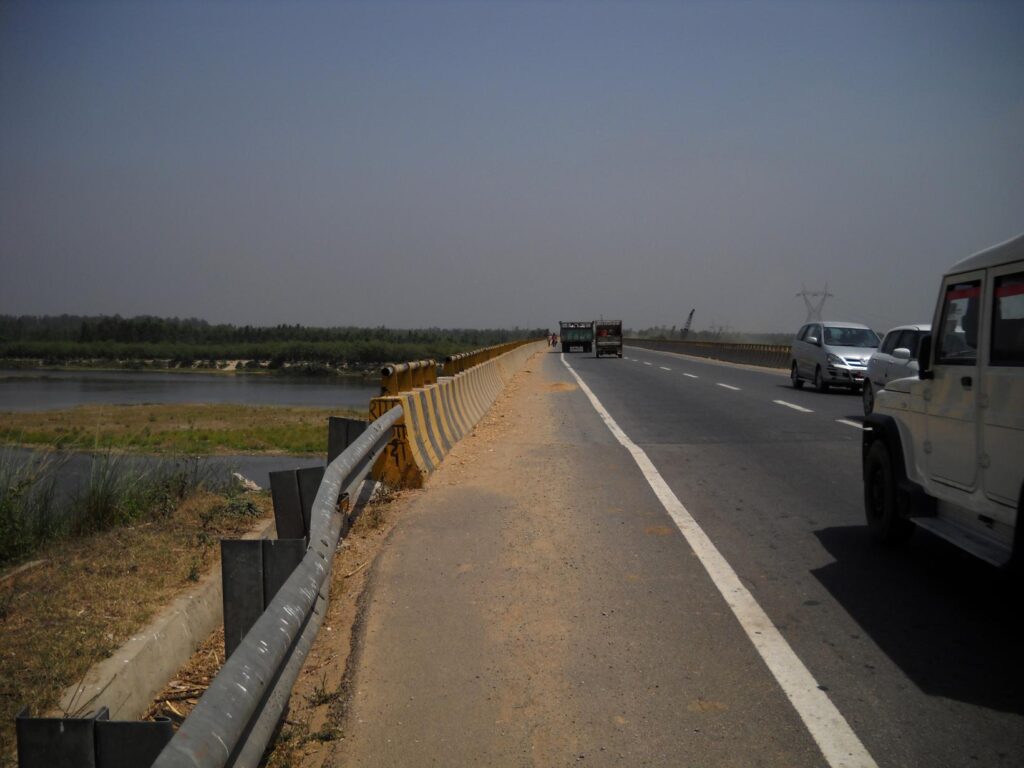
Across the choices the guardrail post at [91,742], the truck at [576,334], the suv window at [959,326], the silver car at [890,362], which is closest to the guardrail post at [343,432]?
the suv window at [959,326]

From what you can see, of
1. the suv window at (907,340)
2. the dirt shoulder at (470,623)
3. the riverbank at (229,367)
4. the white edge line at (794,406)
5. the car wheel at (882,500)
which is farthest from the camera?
the riverbank at (229,367)

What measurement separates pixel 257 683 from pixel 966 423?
187 inches

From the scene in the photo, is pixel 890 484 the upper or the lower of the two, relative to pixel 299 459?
upper

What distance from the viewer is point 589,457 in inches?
464

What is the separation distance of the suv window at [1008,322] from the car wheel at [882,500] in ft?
5.63

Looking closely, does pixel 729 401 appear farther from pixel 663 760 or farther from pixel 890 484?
pixel 663 760

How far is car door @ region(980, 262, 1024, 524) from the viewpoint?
4.92 meters

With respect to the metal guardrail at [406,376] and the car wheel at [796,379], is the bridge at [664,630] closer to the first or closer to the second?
the metal guardrail at [406,376]

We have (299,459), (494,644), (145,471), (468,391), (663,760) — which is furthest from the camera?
(299,459)

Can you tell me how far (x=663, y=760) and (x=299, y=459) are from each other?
2816cm

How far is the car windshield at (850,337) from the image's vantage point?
2289 centimetres

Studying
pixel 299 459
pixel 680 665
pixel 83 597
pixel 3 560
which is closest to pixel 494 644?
pixel 680 665

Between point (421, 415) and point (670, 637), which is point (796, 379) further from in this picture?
point (670, 637)

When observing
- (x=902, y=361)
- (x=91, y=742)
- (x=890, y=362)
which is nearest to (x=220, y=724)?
(x=91, y=742)
